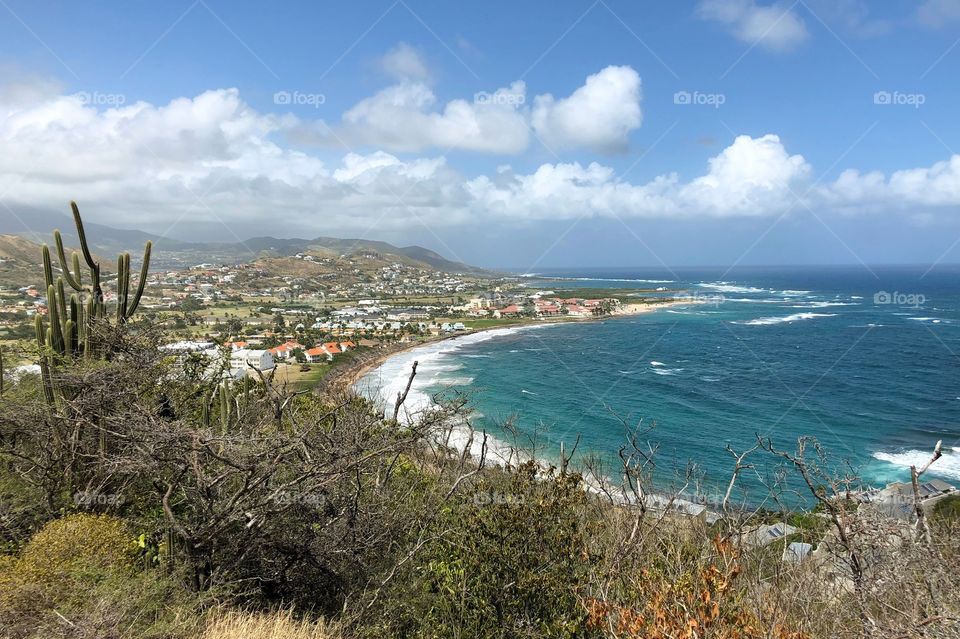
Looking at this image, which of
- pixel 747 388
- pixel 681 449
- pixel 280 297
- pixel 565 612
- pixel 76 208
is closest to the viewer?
pixel 565 612

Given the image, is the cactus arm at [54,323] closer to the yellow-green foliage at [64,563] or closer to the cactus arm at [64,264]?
the cactus arm at [64,264]

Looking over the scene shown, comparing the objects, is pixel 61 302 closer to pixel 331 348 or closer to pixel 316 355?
pixel 316 355

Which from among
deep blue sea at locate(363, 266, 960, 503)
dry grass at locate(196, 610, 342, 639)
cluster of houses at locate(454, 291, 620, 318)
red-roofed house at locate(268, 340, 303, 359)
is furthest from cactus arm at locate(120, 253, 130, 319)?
cluster of houses at locate(454, 291, 620, 318)

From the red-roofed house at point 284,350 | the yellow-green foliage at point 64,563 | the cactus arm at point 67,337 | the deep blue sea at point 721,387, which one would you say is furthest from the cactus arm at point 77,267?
the red-roofed house at point 284,350

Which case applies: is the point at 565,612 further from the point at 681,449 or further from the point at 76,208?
the point at 681,449

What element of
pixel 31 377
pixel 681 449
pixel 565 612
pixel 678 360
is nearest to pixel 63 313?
pixel 31 377

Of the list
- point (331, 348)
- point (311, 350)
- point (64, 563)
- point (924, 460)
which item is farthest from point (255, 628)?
point (331, 348)
